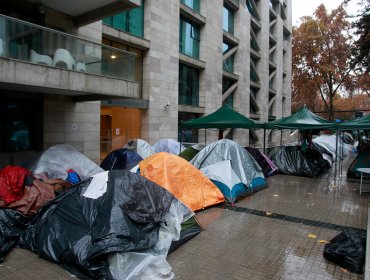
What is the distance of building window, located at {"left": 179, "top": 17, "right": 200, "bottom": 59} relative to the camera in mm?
17797

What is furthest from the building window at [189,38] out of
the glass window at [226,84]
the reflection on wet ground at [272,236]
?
the reflection on wet ground at [272,236]

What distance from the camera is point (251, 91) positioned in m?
27.7

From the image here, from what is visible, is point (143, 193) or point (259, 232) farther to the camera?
point (259, 232)

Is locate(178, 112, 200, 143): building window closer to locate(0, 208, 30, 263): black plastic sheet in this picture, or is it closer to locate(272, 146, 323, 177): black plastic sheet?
locate(272, 146, 323, 177): black plastic sheet

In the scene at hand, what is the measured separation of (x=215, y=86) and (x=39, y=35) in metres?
14.0

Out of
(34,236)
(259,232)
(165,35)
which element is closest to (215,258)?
(259,232)

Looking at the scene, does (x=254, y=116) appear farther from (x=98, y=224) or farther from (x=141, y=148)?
(x=98, y=224)

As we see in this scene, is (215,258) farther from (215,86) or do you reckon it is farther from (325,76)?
(325,76)

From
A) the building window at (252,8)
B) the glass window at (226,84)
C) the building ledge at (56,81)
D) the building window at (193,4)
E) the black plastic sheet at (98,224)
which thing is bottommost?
the black plastic sheet at (98,224)

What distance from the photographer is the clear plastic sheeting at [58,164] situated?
7515 mm

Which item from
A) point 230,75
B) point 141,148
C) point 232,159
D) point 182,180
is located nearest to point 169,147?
point 141,148

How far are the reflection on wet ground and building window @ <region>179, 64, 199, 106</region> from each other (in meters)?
9.93

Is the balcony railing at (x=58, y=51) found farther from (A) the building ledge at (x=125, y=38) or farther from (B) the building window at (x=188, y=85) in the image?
(B) the building window at (x=188, y=85)

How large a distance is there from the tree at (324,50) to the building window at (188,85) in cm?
1987
